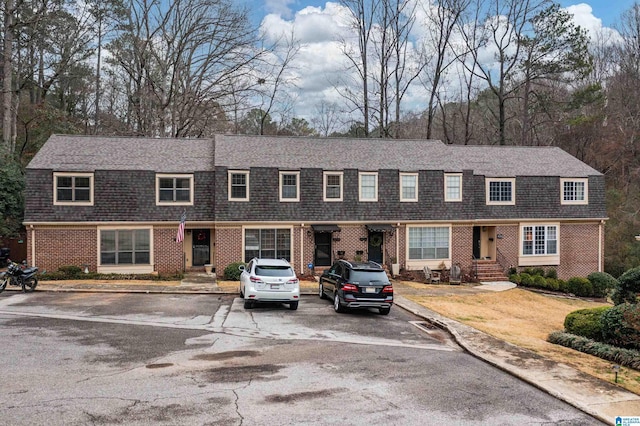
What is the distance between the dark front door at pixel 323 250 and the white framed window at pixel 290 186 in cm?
253

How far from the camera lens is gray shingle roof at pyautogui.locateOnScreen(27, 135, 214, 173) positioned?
24.0m

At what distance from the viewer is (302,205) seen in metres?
25.6

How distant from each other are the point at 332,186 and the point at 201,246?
7.79 meters

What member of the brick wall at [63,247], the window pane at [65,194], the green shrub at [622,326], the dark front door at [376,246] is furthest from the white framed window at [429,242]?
the window pane at [65,194]

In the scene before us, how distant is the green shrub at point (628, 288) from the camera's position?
576 inches

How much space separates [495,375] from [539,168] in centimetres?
2334

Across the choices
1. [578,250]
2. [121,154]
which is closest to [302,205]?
[121,154]

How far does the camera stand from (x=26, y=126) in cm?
3334

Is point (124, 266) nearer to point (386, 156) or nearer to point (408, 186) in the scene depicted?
point (386, 156)

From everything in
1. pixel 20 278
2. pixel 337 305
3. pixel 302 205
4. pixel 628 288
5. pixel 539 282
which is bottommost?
pixel 539 282

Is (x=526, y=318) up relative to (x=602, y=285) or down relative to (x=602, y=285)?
down

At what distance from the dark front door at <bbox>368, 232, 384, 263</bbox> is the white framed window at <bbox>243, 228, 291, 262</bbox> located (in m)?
4.58

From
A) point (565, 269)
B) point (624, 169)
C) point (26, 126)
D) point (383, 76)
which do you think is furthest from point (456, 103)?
point (26, 126)

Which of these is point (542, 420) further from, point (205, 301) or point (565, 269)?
point (565, 269)
